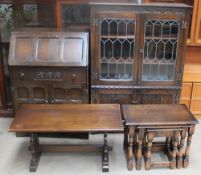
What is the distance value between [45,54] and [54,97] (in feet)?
1.62

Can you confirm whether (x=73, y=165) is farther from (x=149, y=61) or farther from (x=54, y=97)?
(x=149, y=61)

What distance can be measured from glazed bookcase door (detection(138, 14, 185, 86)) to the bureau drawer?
2.27ft

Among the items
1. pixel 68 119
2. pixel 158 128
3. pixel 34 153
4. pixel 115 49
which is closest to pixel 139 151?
pixel 158 128

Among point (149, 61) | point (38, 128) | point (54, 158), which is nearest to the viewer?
point (38, 128)

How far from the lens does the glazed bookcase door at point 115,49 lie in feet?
9.55

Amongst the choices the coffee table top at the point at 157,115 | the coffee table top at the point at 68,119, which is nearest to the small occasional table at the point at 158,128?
the coffee table top at the point at 157,115

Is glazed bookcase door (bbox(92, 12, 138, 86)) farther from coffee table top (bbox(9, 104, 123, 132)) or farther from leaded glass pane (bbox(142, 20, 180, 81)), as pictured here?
coffee table top (bbox(9, 104, 123, 132))

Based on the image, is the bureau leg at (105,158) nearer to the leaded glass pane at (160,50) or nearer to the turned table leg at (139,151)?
the turned table leg at (139,151)

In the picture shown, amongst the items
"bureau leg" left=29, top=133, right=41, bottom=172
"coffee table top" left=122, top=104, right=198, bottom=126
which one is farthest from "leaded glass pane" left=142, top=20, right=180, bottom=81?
"bureau leg" left=29, top=133, right=41, bottom=172

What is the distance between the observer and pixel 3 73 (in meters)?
3.54

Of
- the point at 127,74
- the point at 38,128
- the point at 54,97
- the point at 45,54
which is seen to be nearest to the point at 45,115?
the point at 38,128

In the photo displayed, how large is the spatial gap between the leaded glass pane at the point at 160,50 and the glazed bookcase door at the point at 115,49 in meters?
0.14

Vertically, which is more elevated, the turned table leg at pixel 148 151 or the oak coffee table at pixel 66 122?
the oak coffee table at pixel 66 122

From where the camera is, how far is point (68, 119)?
2.58 metres
